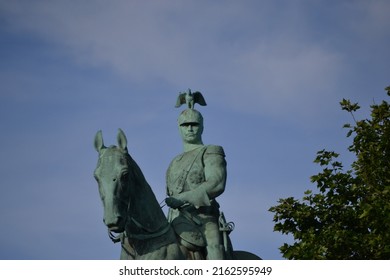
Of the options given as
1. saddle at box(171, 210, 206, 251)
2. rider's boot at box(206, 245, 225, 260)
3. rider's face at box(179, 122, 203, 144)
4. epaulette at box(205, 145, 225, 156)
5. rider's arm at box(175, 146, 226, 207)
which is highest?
rider's face at box(179, 122, 203, 144)

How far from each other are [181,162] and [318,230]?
28.6ft

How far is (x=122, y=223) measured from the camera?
46.6ft

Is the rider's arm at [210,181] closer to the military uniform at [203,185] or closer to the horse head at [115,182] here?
the military uniform at [203,185]

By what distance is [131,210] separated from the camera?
14.8 m

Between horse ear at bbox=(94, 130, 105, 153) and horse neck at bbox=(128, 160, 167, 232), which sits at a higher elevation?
horse ear at bbox=(94, 130, 105, 153)

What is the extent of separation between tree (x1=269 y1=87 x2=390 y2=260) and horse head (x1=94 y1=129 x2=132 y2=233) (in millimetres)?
9323

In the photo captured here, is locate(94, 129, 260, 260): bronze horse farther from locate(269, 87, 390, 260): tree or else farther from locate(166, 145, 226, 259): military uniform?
locate(269, 87, 390, 260): tree

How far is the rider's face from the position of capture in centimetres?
1717

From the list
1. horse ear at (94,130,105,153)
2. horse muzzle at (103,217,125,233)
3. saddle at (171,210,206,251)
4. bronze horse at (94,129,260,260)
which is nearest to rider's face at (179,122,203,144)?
saddle at (171,210,206,251)

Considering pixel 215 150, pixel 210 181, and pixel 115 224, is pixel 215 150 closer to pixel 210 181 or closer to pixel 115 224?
pixel 210 181

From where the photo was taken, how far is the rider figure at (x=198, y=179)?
1587 cm

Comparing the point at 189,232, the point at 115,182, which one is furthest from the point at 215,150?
the point at 115,182
